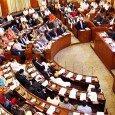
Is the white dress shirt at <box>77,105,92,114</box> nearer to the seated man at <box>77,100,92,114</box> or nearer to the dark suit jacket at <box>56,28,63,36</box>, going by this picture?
the seated man at <box>77,100,92,114</box>

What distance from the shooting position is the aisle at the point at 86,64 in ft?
39.0

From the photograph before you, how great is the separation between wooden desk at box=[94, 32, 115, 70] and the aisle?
0.25 m

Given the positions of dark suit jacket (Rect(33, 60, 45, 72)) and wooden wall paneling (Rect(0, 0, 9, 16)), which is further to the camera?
wooden wall paneling (Rect(0, 0, 9, 16))

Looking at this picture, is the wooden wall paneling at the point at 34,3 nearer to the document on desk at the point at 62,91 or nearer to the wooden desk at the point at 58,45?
the wooden desk at the point at 58,45

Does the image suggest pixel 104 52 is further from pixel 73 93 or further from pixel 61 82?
pixel 73 93

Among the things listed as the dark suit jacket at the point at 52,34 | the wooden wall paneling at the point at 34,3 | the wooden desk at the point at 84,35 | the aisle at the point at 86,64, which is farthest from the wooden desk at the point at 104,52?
the wooden wall paneling at the point at 34,3

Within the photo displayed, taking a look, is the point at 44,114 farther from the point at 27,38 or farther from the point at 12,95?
the point at 27,38

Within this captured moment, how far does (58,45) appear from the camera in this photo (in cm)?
1559

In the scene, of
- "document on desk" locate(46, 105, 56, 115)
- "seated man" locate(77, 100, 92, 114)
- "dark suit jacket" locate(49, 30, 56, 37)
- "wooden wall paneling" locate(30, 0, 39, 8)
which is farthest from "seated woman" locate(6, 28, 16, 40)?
"seated man" locate(77, 100, 92, 114)

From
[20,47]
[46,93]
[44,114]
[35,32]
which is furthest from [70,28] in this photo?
[44,114]

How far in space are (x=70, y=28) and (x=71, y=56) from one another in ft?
11.6

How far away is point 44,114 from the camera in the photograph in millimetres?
9008

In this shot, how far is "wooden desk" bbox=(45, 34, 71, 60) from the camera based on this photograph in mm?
13980

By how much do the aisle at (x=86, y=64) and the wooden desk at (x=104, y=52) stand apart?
25cm
